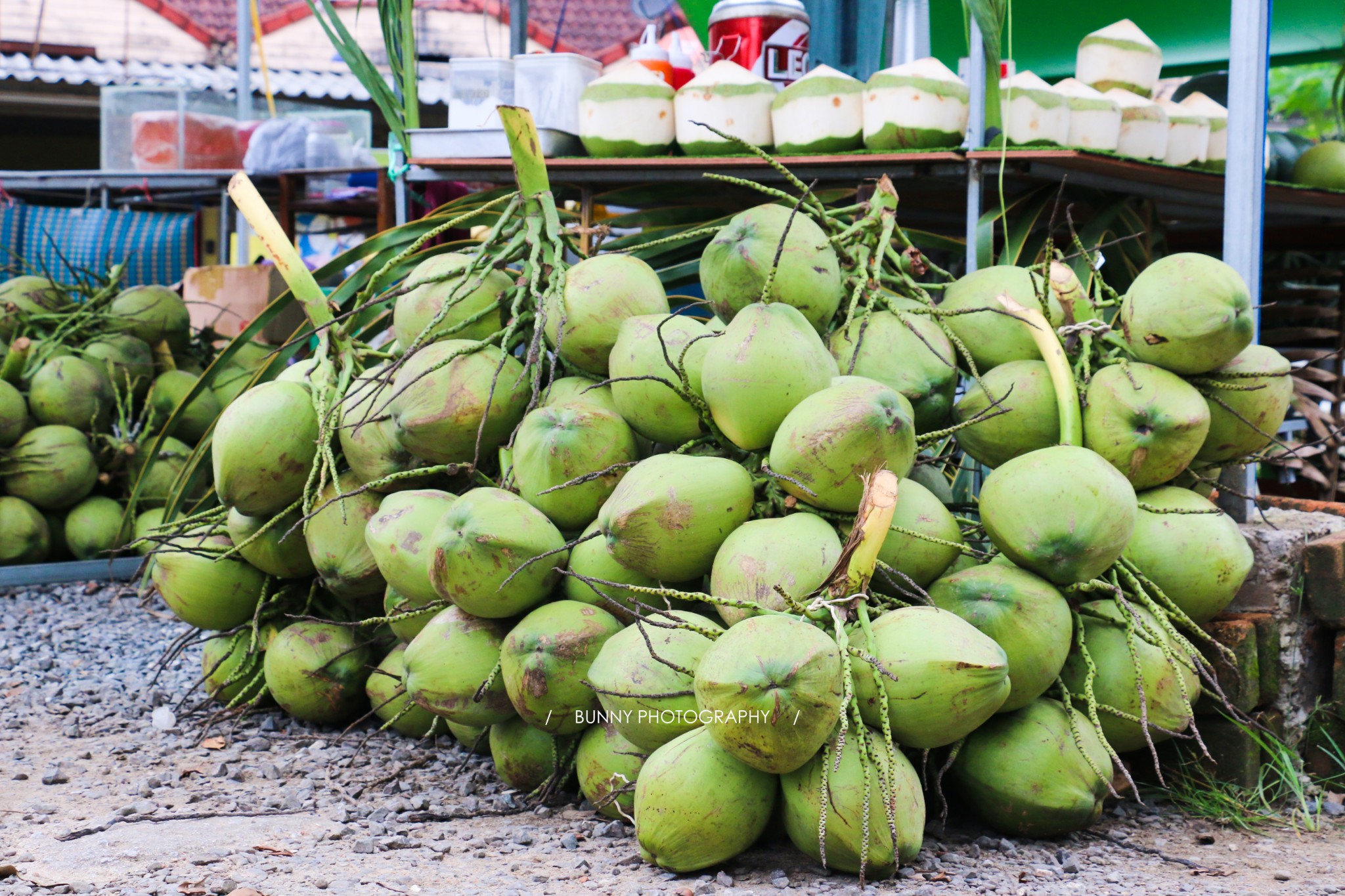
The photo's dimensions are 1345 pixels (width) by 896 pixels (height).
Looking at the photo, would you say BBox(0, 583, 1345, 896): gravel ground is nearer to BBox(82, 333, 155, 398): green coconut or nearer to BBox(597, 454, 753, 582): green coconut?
BBox(597, 454, 753, 582): green coconut

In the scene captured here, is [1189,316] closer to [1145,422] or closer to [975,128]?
[1145,422]

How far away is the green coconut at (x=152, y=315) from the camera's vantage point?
4129mm

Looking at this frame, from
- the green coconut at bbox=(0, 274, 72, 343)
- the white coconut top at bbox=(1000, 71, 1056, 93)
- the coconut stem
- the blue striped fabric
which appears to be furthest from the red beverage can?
the blue striped fabric

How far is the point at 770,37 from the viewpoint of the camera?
3.14m

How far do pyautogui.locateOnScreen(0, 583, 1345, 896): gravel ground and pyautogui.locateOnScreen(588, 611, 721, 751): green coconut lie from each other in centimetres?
19

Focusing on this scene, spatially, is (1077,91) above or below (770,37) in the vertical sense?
below

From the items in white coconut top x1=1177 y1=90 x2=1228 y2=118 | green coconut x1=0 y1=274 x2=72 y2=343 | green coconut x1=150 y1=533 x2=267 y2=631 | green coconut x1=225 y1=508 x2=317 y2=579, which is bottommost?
green coconut x1=150 y1=533 x2=267 y2=631

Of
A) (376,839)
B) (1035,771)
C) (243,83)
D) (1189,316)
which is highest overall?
(243,83)

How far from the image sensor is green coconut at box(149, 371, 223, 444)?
3922mm

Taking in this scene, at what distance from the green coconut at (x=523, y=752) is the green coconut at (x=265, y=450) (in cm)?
65

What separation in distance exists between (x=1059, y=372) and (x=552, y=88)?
5.24 feet

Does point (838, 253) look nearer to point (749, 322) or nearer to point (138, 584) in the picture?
point (749, 322)

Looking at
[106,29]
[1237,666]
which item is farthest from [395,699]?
Result: [106,29]

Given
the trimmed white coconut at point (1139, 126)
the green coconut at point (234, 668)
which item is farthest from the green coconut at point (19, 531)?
the trimmed white coconut at point (1139, 126)
